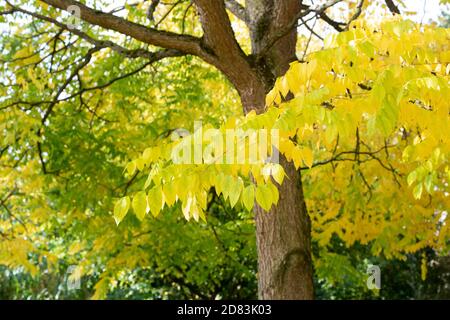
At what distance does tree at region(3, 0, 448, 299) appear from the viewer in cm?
241

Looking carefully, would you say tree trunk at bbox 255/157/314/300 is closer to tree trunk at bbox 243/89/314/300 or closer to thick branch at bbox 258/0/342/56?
tree trunk at bbox 243/89/314/300

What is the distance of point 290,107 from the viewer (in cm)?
249

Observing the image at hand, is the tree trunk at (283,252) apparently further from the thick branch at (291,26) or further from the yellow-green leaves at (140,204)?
the yellow-green leaves at (140,204)

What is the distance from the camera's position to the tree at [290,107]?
2.41 m

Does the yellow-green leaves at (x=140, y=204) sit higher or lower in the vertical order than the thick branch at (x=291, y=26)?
lower

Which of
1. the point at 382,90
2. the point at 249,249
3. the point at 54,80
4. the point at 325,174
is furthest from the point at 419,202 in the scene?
the point at 382,90

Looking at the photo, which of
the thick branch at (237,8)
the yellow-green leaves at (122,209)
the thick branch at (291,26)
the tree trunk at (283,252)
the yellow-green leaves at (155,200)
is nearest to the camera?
the yellow-green leaves at (155,200)

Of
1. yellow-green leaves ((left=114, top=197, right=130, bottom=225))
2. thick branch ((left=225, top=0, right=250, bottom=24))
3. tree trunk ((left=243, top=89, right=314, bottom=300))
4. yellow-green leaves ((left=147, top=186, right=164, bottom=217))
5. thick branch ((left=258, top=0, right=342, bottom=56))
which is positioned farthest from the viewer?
thick branch ((left=225, top=0, right=250, bottom=24))

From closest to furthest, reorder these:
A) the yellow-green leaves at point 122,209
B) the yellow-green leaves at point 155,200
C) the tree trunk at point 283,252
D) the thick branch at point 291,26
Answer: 1. the yellow-green leaves at point 155,200
2. the yellow-green leaves at point 122,209
3. the thick branch at point 291,26
4. the tree trunk at point 283,252

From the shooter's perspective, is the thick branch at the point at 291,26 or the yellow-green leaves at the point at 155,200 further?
the thick branch at the point at 291,26

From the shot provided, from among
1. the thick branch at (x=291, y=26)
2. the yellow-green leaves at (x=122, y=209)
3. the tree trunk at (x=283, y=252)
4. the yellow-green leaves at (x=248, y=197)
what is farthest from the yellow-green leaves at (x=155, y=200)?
the thick branch at (x=291, y=26)

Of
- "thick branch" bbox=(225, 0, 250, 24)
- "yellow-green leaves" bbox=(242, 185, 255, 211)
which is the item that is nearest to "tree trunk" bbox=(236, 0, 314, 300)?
"thick branch" bbox=(225, 0, 250, 24)

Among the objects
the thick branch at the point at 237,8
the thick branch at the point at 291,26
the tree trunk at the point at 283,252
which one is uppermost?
the thick branch at the point at 237,8
